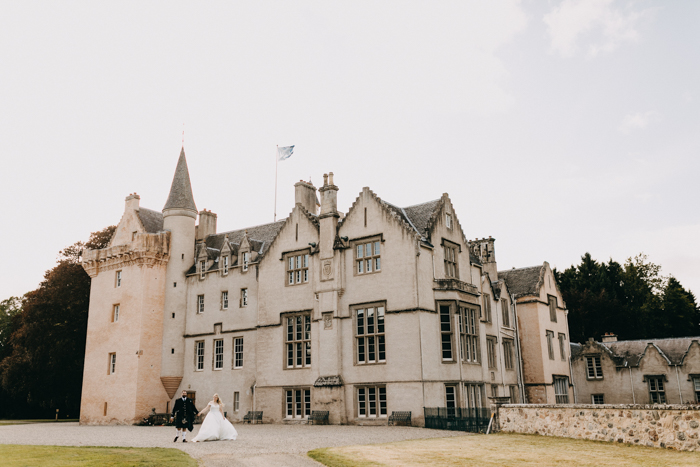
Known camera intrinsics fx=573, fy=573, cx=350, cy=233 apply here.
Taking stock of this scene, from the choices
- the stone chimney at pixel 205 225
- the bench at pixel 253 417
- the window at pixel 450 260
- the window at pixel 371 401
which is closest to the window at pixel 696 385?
the window at pixel 450 260

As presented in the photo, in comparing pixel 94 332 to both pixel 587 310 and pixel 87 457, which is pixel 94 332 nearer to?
pixel 87 457

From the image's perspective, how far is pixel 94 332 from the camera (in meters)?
43.8

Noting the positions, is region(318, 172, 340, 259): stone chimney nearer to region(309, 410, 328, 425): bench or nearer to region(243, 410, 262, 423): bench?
region(309, 410, 328, 425): bench

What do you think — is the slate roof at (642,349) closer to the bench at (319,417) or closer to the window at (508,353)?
the window at (508,353)

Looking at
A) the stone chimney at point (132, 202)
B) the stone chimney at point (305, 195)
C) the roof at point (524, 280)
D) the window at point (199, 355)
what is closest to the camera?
the stone chimney at point (305, 195)

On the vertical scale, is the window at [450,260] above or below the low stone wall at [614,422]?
above

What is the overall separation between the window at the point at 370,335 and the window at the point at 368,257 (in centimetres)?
228

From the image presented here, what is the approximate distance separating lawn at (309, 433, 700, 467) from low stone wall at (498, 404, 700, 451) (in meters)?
0.53

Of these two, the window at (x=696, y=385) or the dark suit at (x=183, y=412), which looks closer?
the dark suit at (x=183, y=412)

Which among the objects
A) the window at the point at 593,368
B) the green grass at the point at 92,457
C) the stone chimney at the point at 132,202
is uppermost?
the stone chimney at the point at 132,202

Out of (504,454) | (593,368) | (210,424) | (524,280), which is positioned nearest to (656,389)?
(593,368)

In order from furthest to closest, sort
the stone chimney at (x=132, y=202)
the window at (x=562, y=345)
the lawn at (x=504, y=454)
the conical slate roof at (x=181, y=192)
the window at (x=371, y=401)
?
the window at (x=562, y=345)
the stone chimney at (x=132, y=202)
the conical slate roof at (x=181, y=192)
the window at (x=371, y=401)
the lawn at (x=504, y=454)

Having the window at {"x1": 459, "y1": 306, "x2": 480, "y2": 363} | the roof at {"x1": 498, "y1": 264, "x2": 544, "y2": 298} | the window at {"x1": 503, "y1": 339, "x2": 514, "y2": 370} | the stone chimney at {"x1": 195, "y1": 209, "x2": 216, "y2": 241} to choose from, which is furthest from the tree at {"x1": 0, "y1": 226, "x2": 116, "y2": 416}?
the roof at {"x1": 498, "y1": 264, "x2": 544, "y2": 298}

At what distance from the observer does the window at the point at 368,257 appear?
33000 millimetres
